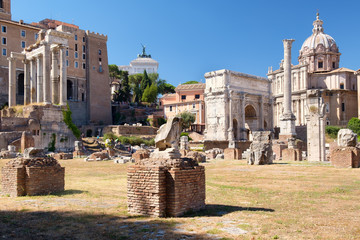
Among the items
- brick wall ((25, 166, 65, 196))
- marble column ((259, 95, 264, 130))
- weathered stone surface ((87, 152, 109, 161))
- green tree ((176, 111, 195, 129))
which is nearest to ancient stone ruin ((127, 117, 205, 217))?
brick wall ((25, 166, 65, 196))

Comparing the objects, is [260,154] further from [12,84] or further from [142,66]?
[142,66]

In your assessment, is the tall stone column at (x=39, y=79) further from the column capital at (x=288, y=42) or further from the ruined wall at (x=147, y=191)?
the ruined wall at (x=147, y=191)

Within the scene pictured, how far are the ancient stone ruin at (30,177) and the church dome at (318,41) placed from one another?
206 ft

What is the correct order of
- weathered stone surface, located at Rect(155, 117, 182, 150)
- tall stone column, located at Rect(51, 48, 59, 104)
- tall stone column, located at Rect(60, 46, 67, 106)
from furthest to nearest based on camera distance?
tall stone column, located at Rect(60, 46, 67, 106) → tall stone column, located at Rect(51, 48, 59, 104) → weathered stone surface, located at Rect(155, 117, 182, 150)

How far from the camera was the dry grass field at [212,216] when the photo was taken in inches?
216

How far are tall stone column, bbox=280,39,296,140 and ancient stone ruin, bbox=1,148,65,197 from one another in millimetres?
25434

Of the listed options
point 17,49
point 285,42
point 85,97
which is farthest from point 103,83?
point 285,42

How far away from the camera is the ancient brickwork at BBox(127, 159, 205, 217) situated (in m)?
6.59

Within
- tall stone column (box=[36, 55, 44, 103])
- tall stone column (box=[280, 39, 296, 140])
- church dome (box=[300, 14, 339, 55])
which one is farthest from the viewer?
church dome (box=[300, 14, 339, 55])

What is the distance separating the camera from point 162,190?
659 cm

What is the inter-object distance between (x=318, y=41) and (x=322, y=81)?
325 inches

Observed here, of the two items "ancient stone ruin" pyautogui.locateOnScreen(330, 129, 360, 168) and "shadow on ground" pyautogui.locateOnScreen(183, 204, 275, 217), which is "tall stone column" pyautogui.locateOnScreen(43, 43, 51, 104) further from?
"shadow on ground" pyautogui.locateOnScreen(183, 204, 275, 217)

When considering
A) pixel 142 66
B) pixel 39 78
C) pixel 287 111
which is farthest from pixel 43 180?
pixel 142 66

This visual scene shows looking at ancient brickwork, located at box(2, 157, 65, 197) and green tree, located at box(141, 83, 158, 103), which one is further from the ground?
green tree, located at box(141, 83, 158, 103)
